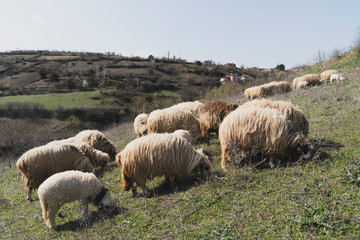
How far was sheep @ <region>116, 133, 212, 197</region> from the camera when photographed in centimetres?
541

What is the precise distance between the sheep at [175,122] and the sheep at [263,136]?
3.20 metres

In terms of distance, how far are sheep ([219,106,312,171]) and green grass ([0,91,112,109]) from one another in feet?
185

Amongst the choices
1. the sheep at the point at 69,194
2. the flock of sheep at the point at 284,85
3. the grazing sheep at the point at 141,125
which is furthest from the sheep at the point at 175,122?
the flock of sheep at the point at 284,85

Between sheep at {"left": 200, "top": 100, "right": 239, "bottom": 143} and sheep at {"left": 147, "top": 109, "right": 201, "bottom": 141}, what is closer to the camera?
sheep at {"left": 200, "top": 100, "right": 239, "bottom": 143}

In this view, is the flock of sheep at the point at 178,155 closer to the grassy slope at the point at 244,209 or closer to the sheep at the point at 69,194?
the sheep at the point at 69,194

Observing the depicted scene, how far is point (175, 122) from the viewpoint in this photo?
9.16 m

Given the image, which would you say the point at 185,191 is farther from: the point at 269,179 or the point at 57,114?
the point at 57,114

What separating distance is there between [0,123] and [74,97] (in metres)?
17.1

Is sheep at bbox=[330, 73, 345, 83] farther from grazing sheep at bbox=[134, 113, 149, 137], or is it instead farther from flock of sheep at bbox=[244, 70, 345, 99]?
grazing sheep at bbox=[134, 113, 149, 137]

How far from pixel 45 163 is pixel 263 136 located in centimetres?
661

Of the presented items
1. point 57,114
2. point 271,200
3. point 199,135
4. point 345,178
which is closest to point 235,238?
point 271,200

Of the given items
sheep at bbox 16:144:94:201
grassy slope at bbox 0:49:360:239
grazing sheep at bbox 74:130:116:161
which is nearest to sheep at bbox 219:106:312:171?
grassy slope at bbox 0:49:360:239

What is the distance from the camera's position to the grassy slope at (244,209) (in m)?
3.37

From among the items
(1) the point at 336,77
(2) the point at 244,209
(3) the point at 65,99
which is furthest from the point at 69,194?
(3) the point at 65,99
